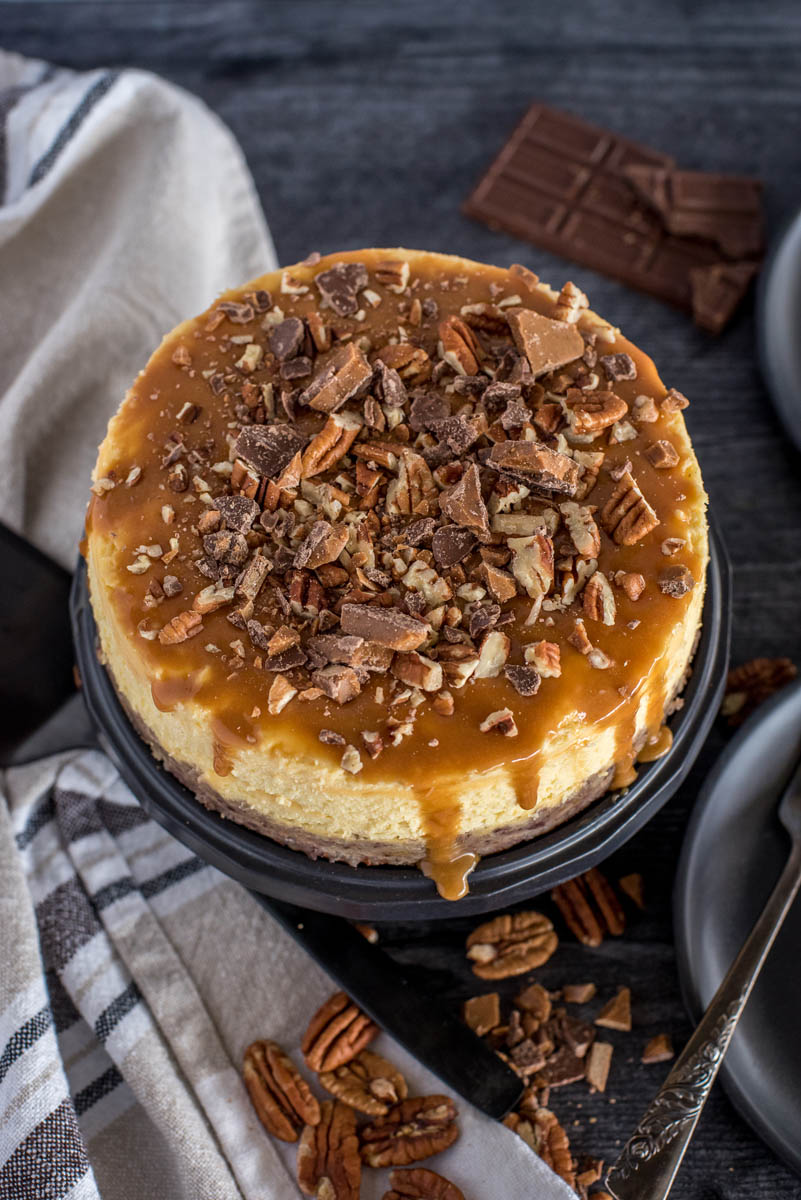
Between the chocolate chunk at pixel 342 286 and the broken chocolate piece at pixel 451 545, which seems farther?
the chocolate chunk at pixel 342 286

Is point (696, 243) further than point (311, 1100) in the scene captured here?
Yes

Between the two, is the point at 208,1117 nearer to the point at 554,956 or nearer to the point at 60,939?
the point at 60,939

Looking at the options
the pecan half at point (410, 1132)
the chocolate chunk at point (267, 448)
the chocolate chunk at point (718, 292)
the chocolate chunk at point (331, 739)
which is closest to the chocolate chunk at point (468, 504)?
the chocolate chunk at point (267, 448)

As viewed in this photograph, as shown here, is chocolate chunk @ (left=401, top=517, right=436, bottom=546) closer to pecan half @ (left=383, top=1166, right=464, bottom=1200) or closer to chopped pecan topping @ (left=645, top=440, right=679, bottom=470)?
chopped pecan topping @ (left=645, top=440, right=679, bottom=470)

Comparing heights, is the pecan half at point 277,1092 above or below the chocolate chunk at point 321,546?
below

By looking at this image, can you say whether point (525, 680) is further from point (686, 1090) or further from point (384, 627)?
point (686, 1090)

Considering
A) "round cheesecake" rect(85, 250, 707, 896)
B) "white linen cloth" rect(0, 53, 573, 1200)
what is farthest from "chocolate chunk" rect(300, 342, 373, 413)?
"white linen cloth" rect(0, 53, 573, 1200)

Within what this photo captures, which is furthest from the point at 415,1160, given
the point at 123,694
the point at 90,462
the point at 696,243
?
the point at 696,243

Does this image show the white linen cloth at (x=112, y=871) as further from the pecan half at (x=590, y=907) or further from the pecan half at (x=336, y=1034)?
the pecan half at (x=590, y=907)
